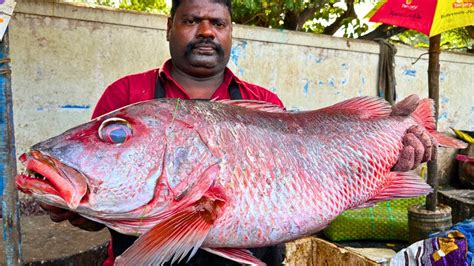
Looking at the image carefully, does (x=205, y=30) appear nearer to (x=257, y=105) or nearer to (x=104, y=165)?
(x=257, y=105)

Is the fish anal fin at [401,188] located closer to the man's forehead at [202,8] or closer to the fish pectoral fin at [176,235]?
the fish pectoral fin at [176,235]

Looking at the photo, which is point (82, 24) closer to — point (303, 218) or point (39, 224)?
point (39, 224)

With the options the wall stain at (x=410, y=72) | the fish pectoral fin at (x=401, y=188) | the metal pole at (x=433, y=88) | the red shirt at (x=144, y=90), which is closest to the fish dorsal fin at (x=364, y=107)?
the fish pectoral fin at (x=401, y=188)

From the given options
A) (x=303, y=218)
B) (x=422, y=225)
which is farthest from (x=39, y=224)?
(x=422, y=225)

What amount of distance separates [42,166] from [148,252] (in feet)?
1.33

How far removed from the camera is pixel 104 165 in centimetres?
141

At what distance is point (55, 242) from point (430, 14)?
12.3 feet

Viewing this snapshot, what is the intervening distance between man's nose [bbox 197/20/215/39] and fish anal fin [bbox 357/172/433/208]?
981 mm

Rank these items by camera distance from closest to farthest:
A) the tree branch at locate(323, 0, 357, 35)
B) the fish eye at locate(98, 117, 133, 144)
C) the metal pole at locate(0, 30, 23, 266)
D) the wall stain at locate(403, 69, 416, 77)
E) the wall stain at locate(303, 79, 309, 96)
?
the fish eye at locate(98, 117, 133, 144) → the metal pole at locate(0, 30, 23, 266) → the wall stain at locate(303, 79, 309, 96) → the wall stain at locate(403, 69, 416, 77) → the tree branch at locate(323, 0, 357, 35)

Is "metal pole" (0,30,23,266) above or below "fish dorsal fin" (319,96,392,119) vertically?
below

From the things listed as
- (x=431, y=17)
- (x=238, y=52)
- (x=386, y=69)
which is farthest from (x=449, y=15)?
(x=386, y=69)

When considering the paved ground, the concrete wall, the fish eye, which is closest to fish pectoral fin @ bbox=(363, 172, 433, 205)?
the fish eye

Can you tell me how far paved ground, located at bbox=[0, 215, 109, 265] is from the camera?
311 centimetres

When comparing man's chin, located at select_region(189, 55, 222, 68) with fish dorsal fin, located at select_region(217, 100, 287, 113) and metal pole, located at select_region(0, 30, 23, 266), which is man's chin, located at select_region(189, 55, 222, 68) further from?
metal pole, located at select_region(0, 30, 23, 266)
